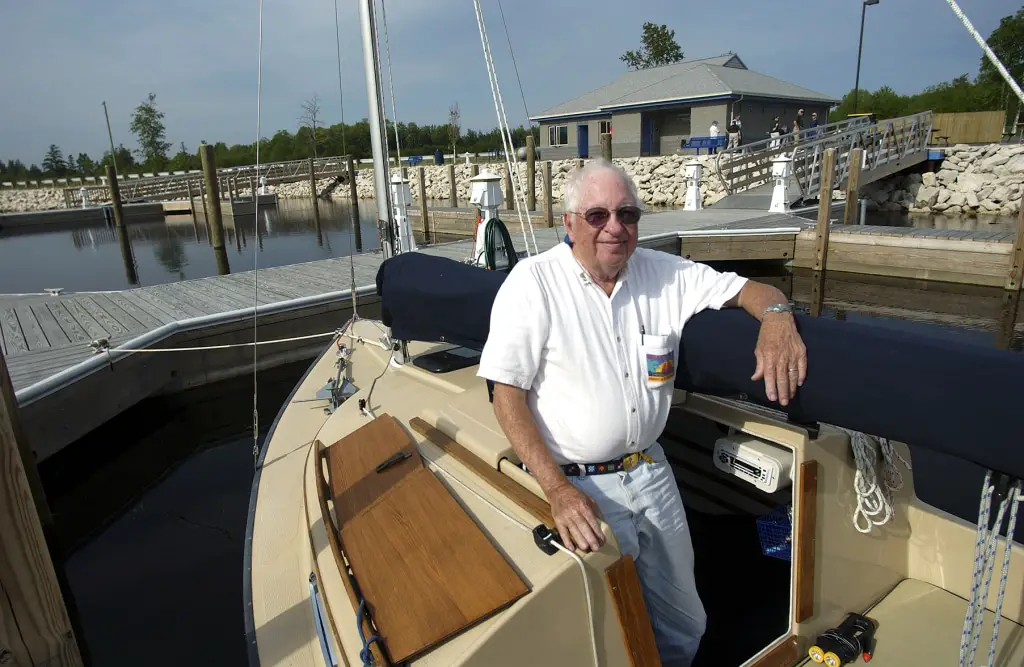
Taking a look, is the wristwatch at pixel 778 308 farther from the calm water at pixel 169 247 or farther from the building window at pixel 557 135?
the building window at pixel 557 135

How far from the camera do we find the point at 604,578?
1.53m

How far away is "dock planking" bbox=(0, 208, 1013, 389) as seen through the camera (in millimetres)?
6156

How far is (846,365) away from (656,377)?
1.68 ft

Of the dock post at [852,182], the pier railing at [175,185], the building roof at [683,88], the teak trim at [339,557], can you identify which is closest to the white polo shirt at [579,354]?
the teak trim at [339,557]

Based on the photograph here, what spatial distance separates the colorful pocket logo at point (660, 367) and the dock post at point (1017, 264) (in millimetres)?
9356

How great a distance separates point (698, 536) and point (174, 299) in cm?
769

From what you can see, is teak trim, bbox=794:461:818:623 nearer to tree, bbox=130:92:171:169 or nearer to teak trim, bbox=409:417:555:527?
teak trim, bbox=409:417:555:527

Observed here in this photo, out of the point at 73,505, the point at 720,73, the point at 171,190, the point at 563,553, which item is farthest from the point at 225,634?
the point at 171,190

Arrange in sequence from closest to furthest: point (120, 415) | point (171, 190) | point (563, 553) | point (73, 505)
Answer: point (563, 553) → point (73, 505) → point (120, 415) → point (171, 190)

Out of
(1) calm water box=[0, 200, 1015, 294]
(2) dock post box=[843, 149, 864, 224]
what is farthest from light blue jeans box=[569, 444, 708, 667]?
(2) dock post box=[843, 149, 864, 224]

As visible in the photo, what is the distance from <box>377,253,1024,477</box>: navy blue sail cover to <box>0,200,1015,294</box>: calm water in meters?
10.8

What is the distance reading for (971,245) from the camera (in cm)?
913

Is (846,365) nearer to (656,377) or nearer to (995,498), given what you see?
(656,377)

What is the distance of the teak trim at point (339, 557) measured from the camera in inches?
53.2
